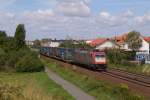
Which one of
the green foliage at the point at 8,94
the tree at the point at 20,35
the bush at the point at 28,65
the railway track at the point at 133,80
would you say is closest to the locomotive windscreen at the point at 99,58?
the railway track at the point at 133,80

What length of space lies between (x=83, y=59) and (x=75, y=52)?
7219mm

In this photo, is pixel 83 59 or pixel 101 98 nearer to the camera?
pixel 101 98

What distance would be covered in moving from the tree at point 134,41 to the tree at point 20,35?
4848 centimetres

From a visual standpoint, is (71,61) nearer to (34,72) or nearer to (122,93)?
(34,72)

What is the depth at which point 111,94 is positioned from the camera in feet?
80.9

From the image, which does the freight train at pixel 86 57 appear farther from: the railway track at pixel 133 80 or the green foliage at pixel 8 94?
the green foliage at pixel 8 94

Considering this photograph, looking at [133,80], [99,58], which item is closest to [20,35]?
[99,58]

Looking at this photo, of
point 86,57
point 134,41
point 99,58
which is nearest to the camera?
point 99,58

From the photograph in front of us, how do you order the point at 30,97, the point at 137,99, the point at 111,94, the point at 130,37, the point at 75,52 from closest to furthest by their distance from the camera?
the point at 137,99 < the point at 30,97 < the point at 111,94 < the point at 75,52 < the point at 130,37

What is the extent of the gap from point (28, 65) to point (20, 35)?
502 inches

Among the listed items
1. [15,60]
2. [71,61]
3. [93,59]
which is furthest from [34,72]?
[71,61]

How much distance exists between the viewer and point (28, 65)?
166 ft

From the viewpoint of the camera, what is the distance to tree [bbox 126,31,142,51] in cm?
10650

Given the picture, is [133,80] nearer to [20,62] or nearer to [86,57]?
[20,62]
